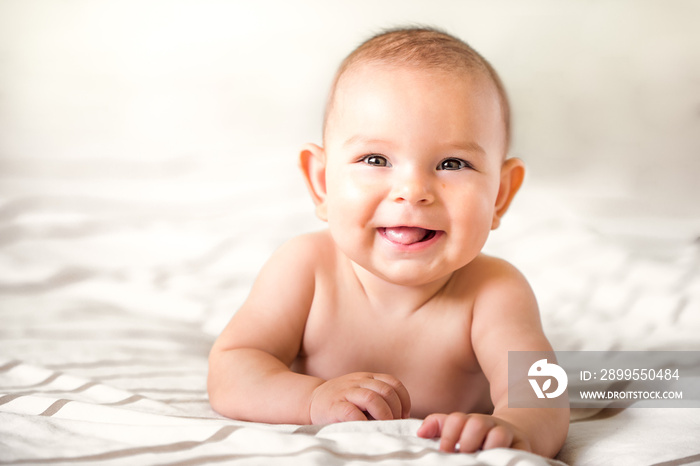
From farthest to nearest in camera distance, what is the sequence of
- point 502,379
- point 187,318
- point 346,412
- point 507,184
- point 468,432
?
point 187,318 < point 507,184 < point 502,379 < point 346,412 < point 468,432

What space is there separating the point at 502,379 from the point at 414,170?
11.5 inches

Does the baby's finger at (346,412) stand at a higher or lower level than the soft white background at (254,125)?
lower

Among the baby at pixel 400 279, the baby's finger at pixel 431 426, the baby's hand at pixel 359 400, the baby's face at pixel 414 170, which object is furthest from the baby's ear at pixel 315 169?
the baby's finger at pixel 431 426

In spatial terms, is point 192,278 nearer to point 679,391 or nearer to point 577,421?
point 577,421

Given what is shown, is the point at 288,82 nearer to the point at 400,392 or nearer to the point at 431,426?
the point at 400,392

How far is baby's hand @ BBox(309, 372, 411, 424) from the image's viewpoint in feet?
2.97

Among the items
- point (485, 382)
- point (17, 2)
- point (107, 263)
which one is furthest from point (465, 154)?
point (17, 2)

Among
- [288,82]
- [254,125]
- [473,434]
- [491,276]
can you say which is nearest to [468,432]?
[473,434]

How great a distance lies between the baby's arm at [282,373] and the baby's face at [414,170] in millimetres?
155

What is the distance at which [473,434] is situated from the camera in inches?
31.3

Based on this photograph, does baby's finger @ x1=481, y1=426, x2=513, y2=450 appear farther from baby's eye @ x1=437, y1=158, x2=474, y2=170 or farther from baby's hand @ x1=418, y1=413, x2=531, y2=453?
baby's eye @ x1=437, y1=158, x2=474, y2=170

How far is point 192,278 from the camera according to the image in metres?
1.74

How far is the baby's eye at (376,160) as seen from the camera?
102 cm
